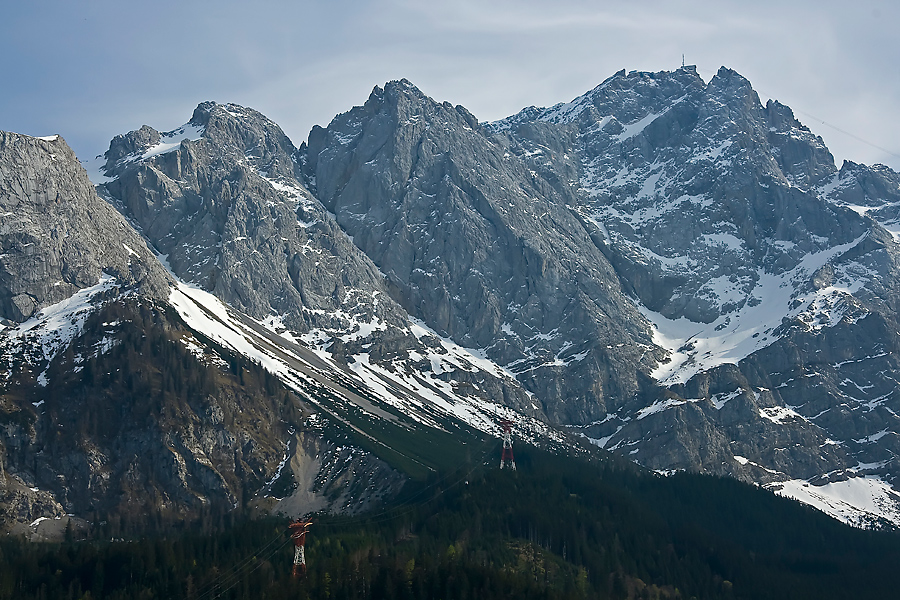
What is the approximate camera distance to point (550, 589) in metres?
197

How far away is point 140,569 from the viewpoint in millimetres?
197875

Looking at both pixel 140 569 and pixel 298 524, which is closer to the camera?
pixel 298 524

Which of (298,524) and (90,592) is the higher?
(298,524)

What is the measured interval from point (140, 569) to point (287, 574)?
26.2 metres

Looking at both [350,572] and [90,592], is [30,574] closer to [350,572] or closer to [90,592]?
[90,592]

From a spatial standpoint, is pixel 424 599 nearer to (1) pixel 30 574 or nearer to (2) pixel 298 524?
(2) pixel 298 524

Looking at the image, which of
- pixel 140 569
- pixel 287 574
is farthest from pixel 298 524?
pixel 140 569

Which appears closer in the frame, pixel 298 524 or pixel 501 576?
pixel 298 524

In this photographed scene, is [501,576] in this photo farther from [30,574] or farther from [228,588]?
[30,574]

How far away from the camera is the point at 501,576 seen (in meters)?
198

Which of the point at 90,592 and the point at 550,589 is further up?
the point at 550,589

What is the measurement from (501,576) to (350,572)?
26.4 m

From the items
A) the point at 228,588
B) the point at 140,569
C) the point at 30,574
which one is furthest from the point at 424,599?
the point at 30,574

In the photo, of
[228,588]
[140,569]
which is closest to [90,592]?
[140,569]
